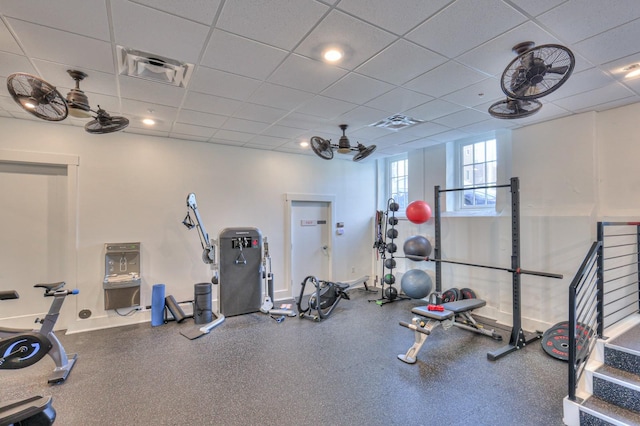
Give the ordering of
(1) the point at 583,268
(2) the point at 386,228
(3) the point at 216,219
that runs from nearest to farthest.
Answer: (1) the point at 583,268, (3) the point at 216,219, (2) the point at 386,228


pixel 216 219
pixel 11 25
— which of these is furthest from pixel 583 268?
pixel 216 219

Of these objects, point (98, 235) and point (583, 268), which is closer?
point (583, 268)

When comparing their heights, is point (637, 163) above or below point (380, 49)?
below

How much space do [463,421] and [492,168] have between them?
3.91 metres

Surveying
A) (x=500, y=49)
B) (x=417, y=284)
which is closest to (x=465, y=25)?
(x=500, y=49)

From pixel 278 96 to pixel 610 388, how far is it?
3833mm

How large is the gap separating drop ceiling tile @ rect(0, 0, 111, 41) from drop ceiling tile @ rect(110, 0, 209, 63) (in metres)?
0.09

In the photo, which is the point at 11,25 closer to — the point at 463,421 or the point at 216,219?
the point at 216,219

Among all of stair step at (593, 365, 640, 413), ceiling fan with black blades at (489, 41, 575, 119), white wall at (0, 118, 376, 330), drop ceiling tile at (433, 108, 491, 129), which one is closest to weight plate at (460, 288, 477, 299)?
stair step at (593, 365, 640, 413)

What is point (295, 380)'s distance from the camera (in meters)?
2.93

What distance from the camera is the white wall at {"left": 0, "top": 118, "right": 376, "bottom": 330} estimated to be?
4.17 meters

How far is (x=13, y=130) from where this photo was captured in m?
3.95

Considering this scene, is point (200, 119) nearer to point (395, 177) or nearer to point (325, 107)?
point (325, 107)

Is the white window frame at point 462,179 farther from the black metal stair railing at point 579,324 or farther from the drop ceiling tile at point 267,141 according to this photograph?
the drop ceiling tile at point 267,141
